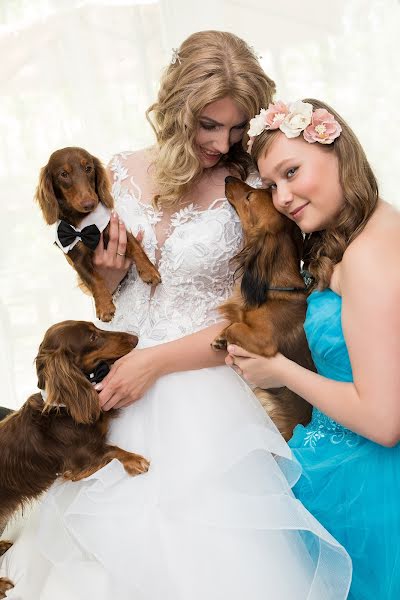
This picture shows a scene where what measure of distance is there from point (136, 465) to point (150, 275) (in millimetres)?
691

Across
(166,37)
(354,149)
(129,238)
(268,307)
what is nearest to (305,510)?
(268,307)

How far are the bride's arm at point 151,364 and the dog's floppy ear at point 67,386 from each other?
0.06 metres

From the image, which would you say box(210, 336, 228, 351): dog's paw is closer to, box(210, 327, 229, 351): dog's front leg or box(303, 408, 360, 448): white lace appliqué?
box(210, 327, 229, 351): dog's front leg

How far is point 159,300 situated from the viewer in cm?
244

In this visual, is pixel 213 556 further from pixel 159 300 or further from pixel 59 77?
pixel 59 77

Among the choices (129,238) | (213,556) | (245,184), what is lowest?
(213,556)

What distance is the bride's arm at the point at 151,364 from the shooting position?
211cm

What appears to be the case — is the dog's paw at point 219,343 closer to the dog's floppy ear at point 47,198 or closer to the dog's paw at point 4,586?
the dog's floppy ear at point 47,198

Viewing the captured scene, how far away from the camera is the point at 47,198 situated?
7.77 feet

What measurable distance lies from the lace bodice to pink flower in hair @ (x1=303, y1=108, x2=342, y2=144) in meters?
0.53

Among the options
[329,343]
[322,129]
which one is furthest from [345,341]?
[322,129]

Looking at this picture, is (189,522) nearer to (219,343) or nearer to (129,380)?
(129,380)

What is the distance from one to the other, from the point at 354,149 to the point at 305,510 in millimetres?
936

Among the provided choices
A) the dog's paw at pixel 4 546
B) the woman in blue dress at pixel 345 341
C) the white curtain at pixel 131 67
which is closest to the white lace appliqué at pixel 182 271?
the woman in blue dress at pixel 345 341
